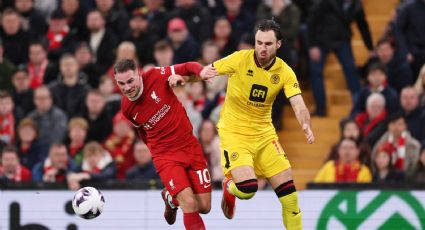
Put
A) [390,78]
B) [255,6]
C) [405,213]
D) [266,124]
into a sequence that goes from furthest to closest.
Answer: [255,6] < [390,78] < [405,213] < [266,124]

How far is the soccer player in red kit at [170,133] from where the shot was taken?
14375mm

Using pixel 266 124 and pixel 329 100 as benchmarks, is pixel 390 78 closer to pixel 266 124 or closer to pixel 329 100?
pixel 329 100

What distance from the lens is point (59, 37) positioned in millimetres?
21031

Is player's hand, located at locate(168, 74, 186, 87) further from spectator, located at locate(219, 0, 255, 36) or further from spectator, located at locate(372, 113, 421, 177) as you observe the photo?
spectator, located at locate(219, 0, 255, 36)

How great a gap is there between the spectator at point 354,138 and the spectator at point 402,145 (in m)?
0.28

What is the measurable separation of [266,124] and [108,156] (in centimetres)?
392

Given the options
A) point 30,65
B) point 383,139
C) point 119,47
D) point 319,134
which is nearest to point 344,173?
point 383,139

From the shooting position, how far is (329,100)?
2044 cm

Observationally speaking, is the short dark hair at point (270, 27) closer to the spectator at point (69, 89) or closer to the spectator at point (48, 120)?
the spectator at point (48, 120)

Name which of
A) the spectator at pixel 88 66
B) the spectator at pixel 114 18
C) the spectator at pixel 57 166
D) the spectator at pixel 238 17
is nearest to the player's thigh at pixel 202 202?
the spectator at pixel 57 166

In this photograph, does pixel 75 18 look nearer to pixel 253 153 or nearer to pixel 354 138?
pixel 354 138

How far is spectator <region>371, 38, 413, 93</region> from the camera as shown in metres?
19.3

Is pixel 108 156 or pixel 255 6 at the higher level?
pixel 255 6

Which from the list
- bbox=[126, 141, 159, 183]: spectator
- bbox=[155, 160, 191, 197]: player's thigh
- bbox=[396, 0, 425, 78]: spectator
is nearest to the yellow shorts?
bbox=[155, 160, 191, 197]: player's thigh
